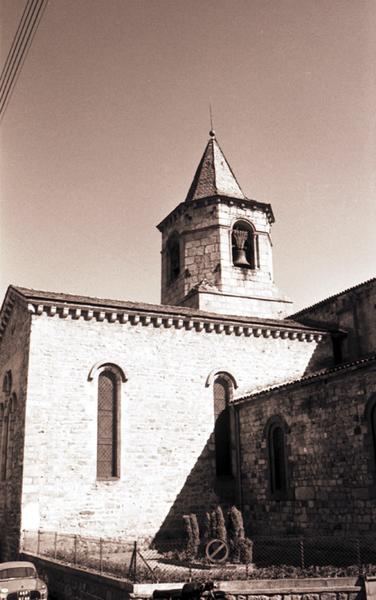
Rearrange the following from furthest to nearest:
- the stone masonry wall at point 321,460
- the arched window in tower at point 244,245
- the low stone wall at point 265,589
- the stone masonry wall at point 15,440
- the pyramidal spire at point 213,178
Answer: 1. the pyramidal spire at point 213,178
2. the arched window in tower at point 244,245
3. the stone masonry wall at point 15,440
4. the stone masonry wall at point 321,460
5. the low stone wall at point 265,589

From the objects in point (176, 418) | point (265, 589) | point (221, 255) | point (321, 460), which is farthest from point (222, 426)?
point (265, 589)

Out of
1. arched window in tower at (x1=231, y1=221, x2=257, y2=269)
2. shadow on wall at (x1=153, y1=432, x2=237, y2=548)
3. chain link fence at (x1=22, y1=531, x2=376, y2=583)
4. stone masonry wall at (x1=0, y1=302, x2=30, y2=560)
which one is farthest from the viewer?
arched window in tower at (x1=231, y1=221, x2=257, y2=269)

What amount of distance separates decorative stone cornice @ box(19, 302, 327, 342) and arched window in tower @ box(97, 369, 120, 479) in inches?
73.7

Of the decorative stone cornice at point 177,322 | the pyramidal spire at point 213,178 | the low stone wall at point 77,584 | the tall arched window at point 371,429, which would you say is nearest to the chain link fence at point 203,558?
the low stone wall at point 77,584

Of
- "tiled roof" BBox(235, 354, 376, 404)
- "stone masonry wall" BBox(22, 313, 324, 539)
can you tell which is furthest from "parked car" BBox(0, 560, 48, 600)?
"tiled roof" BBox(235, 354, 376, 404)

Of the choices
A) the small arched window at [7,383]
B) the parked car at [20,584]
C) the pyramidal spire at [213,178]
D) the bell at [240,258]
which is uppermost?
the pyramidal spire at [213,178]

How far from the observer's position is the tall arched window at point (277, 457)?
1788 centimetres

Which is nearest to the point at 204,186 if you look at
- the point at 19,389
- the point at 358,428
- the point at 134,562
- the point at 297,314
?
the point at 297,314

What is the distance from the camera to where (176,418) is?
1969 centimetres

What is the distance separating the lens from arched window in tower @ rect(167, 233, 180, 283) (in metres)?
26.7

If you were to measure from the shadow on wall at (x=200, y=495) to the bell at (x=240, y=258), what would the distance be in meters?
8.06

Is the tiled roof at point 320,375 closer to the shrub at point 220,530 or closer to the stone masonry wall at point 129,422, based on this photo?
the stone masonry wall at point 129,422

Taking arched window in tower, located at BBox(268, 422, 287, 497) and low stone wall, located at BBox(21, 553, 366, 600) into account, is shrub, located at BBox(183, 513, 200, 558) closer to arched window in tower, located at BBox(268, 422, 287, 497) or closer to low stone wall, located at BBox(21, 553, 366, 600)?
arched window in tower, located at BBox(268, 422, 287, 497)

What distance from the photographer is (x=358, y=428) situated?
1520 centimetres
